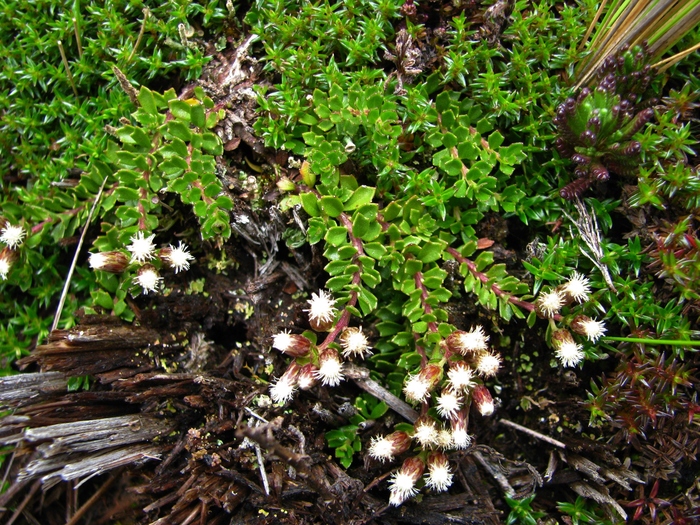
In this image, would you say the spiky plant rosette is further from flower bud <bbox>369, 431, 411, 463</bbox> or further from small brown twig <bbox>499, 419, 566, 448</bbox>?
flower bud <bbox>369, 431, 411, 463</bbox>

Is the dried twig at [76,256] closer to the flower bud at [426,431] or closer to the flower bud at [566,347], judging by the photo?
the flower bud at [426,431]

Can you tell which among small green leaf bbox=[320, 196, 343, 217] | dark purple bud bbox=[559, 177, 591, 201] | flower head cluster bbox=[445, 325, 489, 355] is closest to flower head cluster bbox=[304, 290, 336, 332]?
small green leaf bbox=[320, 196, 343, 217]

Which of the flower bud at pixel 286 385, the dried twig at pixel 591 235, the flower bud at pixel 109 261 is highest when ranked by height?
the dried twig at pixel 591 235

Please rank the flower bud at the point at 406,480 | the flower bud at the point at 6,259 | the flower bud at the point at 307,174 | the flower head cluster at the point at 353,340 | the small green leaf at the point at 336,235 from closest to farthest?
the flower bud at the point at 406,480 < the flower head cluster at the point at 353,340 < the small green leaf at the point at 336,235 < the flower bud at the point at 307,174 < the flower bud at the point at 6,259

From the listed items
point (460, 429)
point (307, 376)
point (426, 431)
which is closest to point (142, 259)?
point (307, 376)

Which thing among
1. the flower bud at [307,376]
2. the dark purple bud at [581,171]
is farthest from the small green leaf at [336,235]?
the dark purple bud at [581,171]

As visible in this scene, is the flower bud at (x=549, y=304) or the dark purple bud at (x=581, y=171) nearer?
the flower bud at (x=549, y=304)

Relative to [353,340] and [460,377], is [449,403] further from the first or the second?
[353,340]
